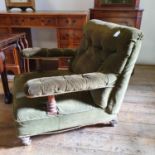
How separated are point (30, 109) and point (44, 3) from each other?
2.11m

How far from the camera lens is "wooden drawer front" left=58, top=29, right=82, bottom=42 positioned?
2.56 meters

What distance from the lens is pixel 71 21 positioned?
2.50 m

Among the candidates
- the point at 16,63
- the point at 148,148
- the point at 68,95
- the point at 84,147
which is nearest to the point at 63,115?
the point at 68,95

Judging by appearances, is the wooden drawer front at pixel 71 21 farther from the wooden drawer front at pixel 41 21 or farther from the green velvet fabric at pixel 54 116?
the green velvet fabric at pixel 54 116

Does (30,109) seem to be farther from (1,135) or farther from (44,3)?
(44,3)

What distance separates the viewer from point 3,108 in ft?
6.45

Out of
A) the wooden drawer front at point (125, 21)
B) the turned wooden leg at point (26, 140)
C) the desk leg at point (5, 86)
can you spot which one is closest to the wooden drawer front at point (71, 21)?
the wooden drawer front at point (125, 21)

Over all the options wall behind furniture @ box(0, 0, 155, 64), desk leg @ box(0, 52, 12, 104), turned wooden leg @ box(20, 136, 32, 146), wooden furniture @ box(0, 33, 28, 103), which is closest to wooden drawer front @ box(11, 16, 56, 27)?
wooden furniture @ box(0, 33, 28, 103)

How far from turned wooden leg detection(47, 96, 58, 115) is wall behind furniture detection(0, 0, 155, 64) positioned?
2001mm

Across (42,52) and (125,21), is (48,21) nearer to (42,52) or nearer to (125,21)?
(42,52)

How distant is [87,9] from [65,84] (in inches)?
78.4

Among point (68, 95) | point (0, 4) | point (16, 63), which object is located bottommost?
point (16, 63)

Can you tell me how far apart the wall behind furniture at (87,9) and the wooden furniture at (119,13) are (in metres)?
0.46

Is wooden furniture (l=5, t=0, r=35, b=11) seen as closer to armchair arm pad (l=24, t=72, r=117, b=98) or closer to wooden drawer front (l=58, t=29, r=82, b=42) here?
wooden drawer front (l=58, t=29, r=82, b=42)
